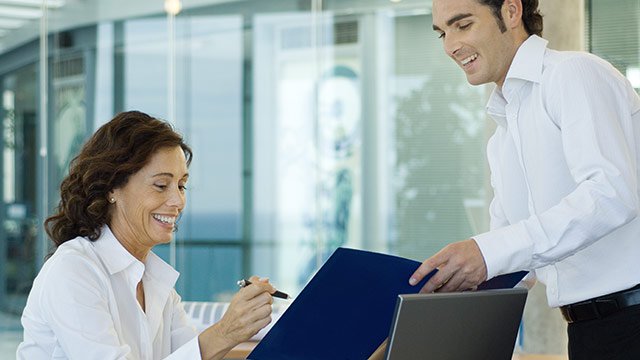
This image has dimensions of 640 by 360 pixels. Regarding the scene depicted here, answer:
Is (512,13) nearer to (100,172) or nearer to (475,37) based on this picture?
(475,37)

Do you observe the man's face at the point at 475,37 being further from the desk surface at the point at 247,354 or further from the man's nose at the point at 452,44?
the desk surface at the point at 247,354

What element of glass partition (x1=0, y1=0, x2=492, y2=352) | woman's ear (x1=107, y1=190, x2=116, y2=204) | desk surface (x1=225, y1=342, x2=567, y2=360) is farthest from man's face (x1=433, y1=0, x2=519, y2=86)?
glass partition (x1=0, y1=0, x2=492, y2=352)

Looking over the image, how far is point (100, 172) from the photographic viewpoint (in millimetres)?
2688

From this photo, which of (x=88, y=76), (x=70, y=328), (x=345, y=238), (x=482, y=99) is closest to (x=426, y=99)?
(x=482, y=99)

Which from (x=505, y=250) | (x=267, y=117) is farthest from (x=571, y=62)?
(x=267, y=117)

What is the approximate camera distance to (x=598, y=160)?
6.89 ft

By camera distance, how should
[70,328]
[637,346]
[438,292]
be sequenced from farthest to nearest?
1. [70,328]
2. [637,346]
3. [438,292]

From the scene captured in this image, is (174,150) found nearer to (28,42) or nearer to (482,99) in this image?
(482,99)

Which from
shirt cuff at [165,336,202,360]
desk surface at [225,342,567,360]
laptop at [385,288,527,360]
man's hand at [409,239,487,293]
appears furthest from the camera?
desk surface at [225,342,567,360]

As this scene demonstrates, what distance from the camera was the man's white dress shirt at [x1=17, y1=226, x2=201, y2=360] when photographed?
240 cm

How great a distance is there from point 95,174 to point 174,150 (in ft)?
0.74

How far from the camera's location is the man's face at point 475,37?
2391 millimetres

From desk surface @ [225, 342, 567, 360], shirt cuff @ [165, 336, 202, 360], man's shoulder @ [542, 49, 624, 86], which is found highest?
man's shoulder @ [542, 49, 624, 86]

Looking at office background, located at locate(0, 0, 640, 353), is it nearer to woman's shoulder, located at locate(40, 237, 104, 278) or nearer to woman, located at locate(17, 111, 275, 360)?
woman, located at locate(17, 111, 275, 360)
